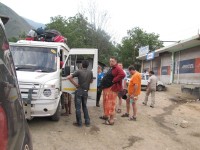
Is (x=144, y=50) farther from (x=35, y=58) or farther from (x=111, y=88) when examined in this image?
(x=35, y=58)

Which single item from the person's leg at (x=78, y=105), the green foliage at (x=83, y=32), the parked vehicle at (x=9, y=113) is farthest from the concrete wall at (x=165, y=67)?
the parked vehicle at (x=9, y=113)

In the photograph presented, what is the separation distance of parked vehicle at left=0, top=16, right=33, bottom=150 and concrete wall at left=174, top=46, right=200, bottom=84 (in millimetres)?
20608

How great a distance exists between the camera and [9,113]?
1.78 m

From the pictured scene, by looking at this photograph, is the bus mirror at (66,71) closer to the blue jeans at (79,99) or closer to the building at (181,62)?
the blue jeans at (79,99)

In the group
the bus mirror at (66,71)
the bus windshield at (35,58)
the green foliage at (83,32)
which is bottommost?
the bus mirror at (66,71)

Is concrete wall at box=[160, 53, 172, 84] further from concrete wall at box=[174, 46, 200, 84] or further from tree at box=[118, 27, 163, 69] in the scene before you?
tree at box=[118, 27, 163, 69]

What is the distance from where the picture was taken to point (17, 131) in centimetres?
196

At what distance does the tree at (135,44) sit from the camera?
45.3 meters

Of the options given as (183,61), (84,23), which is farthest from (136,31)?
(183,61)

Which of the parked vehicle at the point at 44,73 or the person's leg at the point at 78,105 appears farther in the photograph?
the person's leg at the point at 78,105

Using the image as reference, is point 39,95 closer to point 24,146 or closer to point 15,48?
point 15,48

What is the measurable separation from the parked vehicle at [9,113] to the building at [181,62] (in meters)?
18.1

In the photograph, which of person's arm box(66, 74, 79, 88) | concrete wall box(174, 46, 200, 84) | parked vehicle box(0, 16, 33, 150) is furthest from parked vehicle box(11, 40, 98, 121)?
concrete wall box(174, 46, 200, 84)

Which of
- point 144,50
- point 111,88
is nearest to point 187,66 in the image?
point 144,50
